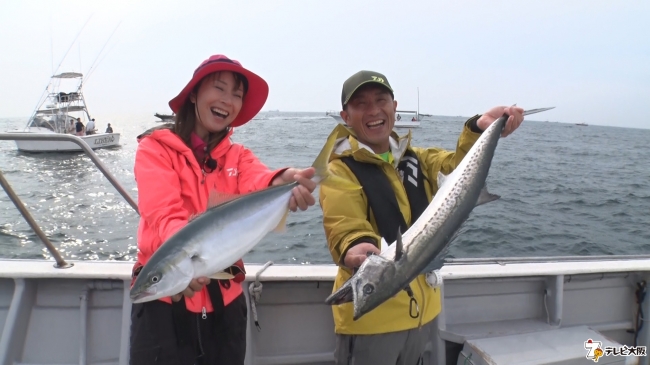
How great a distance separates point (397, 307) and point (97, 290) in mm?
2680

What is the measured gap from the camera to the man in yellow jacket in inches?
108

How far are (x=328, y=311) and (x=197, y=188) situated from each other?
199 cm

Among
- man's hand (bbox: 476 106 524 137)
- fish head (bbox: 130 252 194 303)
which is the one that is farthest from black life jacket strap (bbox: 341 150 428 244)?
fish head (bbox: 130 252 194 303)

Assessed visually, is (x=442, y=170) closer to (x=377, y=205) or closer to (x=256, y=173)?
Result: (x=377, y=205)

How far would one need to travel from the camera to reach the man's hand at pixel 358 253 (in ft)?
7.80

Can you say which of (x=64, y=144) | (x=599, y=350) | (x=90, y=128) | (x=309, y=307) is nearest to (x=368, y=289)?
(x=309, y=307)

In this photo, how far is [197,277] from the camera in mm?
Result: 1984

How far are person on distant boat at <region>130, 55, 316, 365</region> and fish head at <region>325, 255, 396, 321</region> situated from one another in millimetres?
614

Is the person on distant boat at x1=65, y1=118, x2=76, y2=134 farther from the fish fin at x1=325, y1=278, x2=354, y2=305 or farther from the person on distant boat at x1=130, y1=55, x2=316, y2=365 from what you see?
the fish fin at x1=325, y1=278, x2=354, y2=305

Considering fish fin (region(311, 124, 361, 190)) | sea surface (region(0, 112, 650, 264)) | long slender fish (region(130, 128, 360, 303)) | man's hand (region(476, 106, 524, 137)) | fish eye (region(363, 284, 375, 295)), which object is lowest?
sea surface (region(0, 112, 650, 264))

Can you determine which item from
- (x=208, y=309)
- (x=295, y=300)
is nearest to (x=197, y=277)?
(x=208, y=309)

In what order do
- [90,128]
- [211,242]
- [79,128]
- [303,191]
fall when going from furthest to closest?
1. [90,128]
2. [79,128]
3. [303,191]
4. [211,242]

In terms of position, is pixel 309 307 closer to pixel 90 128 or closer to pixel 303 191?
pixel 303 191

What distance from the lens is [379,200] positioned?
9.57ft
